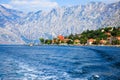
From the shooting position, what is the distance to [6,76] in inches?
2272

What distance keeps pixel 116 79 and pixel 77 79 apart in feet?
23.4

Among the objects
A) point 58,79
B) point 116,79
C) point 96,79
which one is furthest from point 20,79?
point 116,79

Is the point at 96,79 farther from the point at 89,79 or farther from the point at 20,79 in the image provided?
the point at 20,79

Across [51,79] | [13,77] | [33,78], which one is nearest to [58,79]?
[51,79]

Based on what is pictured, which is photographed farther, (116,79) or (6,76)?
(6,76)

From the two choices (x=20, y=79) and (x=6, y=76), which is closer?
(x=20, y=79)

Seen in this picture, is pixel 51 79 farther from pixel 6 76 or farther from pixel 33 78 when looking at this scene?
pixel 6 76

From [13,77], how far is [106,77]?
59.0 feet

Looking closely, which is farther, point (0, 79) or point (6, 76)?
point (6, 76)

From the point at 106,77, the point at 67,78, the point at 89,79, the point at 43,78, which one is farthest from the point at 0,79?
the point at 106,77

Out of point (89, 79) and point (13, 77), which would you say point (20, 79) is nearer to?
point (13, 77)

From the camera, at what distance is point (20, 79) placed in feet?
175

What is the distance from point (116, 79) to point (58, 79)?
1065cm

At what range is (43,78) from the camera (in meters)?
54.5
